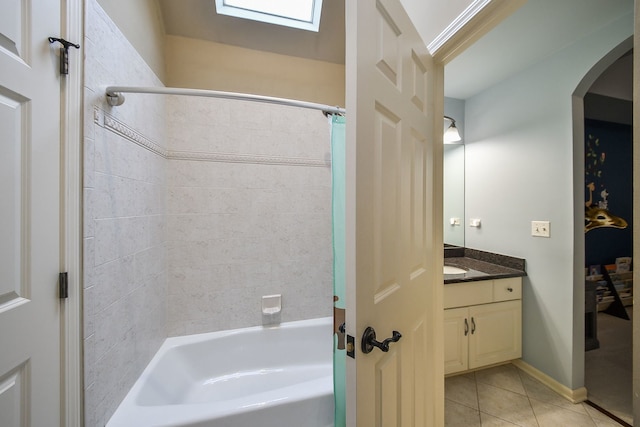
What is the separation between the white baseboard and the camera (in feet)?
5.06

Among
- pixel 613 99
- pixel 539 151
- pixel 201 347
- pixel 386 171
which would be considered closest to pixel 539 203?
pixel 539 151

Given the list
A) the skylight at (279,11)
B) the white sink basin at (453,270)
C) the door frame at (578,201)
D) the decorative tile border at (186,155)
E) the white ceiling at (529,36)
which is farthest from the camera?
the white sink basin at (453,270)

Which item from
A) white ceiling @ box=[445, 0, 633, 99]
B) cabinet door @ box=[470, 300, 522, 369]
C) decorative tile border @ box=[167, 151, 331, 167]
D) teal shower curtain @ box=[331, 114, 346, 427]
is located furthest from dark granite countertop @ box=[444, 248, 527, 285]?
white ceiling @ box=[445, 0, 633, 99]

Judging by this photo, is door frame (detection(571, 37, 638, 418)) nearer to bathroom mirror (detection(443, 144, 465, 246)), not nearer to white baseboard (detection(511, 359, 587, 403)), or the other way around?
white baseboard (detection(511, 359, 587, 403))

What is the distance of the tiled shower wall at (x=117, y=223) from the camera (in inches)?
34.1

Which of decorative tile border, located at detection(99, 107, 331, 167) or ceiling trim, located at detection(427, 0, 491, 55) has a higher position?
ceiling trim, located at detection(427, 0, 491, 55)

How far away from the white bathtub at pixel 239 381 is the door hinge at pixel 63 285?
22.5 inches

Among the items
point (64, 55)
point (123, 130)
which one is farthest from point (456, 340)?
point (64, 55)

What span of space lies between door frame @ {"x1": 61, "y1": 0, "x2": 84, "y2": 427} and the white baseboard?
Result: 2.66m

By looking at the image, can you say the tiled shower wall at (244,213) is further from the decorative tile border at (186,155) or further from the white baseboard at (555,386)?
the white baseboard at (555,386)

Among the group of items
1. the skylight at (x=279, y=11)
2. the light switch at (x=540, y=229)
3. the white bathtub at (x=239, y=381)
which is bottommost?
the white bathtub at (x=239, y=381)

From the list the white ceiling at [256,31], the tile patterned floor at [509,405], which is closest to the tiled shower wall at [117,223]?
the white ceiling at [256,31]

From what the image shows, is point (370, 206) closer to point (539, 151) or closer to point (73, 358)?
point (73, 358)

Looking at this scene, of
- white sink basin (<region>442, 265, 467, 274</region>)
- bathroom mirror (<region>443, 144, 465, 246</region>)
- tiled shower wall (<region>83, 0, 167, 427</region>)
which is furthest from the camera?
bathroom mirror (<region>443, 144, 465, 246</region>)
